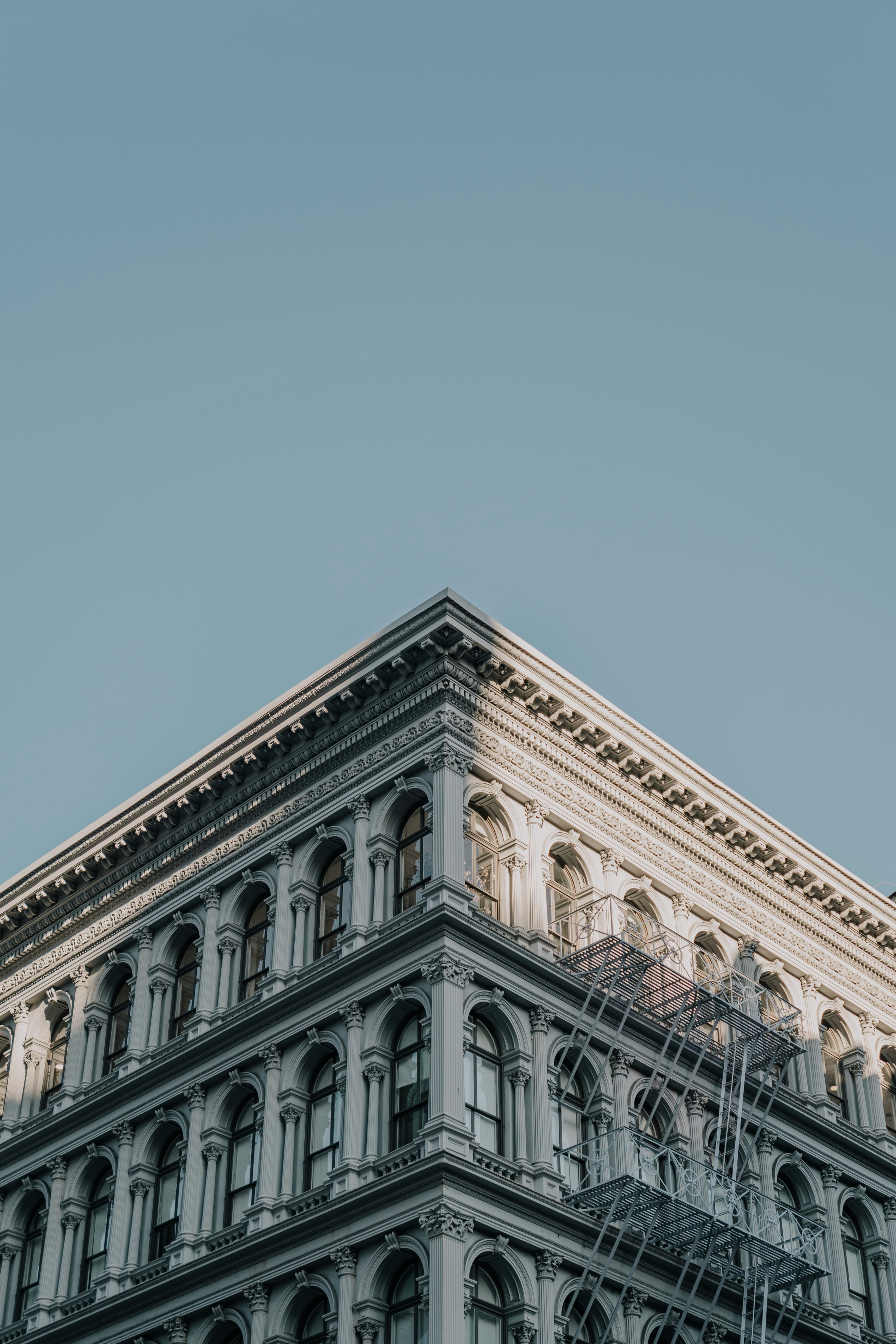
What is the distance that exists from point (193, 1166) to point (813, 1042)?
14007 millimetres

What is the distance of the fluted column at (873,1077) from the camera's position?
3791 centimetres

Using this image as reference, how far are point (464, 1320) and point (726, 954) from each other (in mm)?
12811

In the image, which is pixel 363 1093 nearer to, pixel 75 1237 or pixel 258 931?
pixel 258 931

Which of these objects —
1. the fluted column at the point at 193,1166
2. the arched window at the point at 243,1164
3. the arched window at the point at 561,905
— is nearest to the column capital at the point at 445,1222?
the arched window at the point at 243,1164

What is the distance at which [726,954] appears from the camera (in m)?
36.7

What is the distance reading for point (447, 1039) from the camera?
2839 centimetres

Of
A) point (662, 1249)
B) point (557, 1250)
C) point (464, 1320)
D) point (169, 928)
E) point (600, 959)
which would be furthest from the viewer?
point (169, 928)

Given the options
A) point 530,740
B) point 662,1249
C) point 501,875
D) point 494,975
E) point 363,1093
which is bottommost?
point 662,1249

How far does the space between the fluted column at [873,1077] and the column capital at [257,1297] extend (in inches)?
604

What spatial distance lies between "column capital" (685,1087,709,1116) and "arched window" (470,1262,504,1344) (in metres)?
7.13

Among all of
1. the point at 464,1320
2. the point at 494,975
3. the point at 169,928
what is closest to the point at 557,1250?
the point at 464,1320

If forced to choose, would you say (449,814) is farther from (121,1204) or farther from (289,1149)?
(121,1204)

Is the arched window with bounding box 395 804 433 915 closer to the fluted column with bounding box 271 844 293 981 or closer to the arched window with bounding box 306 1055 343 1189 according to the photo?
the fluted column with bounding box 271 844 293 981

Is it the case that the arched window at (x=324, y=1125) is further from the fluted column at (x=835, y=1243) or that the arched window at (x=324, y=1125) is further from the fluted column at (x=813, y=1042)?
the fluted column at (x=813, y=1042)
